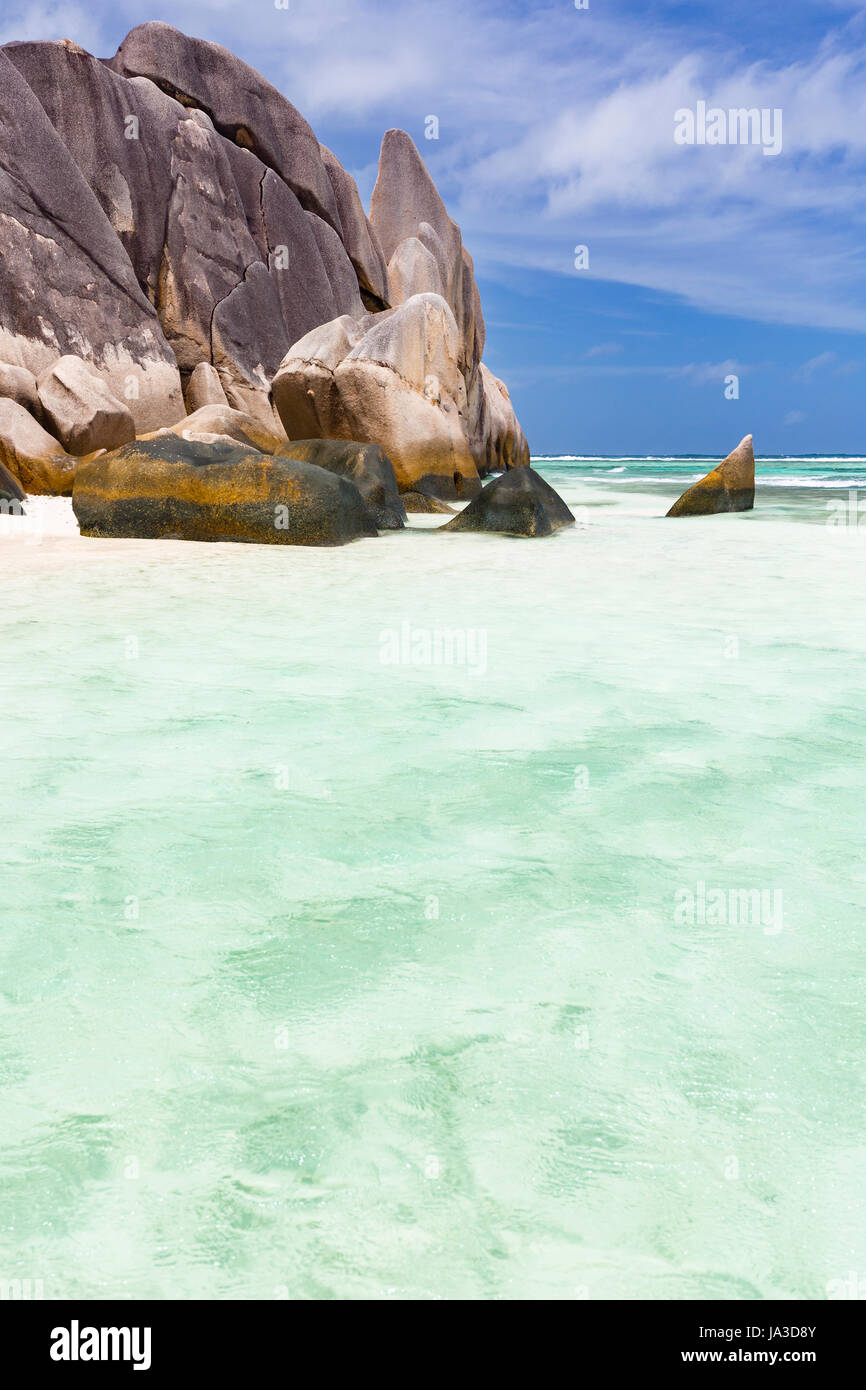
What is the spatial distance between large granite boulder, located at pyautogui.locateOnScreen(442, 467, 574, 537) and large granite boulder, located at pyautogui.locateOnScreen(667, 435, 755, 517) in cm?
389

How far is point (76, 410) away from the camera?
13992mm

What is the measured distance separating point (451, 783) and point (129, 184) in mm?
21913

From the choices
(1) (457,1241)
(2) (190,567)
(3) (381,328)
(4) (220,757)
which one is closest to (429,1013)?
(1) (457,1241)

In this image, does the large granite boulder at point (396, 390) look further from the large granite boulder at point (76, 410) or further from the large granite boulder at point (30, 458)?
the large granite boulder at point (30, 458)

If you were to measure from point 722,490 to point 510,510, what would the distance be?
4.77 metres

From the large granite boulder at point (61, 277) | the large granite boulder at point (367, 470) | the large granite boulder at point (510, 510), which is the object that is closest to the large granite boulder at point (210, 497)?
the large granite boulder at point (367, 470)

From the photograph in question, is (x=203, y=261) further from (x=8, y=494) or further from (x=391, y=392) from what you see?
(x=8, y=494)

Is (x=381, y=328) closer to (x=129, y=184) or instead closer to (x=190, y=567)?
(x=190, y=567)

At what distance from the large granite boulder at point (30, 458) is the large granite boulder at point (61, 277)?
11.6ft

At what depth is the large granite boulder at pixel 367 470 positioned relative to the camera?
10.4 metres

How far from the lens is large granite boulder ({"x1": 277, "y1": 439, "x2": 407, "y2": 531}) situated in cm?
1044

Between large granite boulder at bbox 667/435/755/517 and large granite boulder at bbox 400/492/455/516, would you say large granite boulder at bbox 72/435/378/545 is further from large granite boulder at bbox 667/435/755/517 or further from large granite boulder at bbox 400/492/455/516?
large granite boulder at bbox 667/435/755/517

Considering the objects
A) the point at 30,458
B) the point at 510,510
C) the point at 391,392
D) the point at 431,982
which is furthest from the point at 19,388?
the point at 431,982

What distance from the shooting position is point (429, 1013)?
5.05 ft
